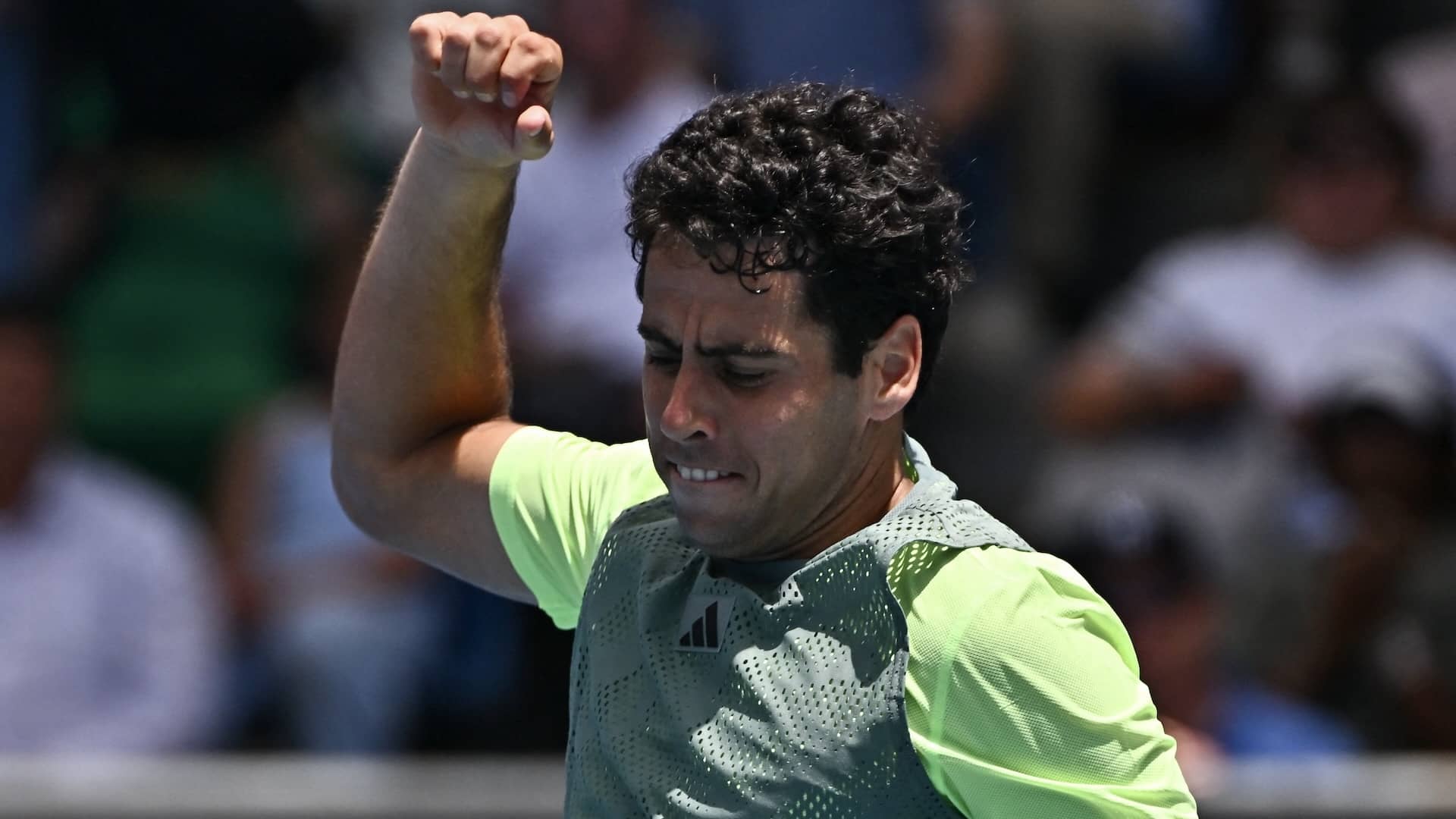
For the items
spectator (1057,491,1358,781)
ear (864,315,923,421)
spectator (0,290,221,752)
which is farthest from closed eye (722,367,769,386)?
spectator (0,290,221,752)

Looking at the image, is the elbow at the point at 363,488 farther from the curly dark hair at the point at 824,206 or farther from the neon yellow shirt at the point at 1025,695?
the neon yellow shirt at the point at 1025,695

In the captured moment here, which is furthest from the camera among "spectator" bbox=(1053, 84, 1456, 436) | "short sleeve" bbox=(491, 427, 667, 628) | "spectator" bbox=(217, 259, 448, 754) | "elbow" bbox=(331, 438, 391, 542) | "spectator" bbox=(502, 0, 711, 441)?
"spectator" bbox=(502, 0, 711, 441)

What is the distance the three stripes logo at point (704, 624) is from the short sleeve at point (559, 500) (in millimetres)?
293

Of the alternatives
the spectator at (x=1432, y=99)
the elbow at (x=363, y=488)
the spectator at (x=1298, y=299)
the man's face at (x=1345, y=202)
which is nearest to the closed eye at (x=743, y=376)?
the elbow at (x=363, y=488)

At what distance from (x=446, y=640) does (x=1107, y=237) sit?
2485 millimetres

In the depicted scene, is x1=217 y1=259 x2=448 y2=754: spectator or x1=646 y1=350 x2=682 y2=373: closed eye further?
x1=217 y1=259 x2=448 y2=754: spectator

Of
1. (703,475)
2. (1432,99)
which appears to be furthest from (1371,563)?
(703,475)

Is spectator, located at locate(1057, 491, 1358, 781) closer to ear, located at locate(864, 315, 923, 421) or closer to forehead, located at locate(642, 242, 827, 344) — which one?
ear, located at locate(864, 315, 923, 421)

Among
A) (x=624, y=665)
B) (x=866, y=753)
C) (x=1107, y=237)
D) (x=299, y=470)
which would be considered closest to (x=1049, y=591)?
(x=866, y=753)

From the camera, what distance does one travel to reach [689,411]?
198 centimetres

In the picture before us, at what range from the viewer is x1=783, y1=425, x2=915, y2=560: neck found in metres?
2.09

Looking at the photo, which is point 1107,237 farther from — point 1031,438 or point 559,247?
point 559,247

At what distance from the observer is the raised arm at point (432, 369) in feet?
7.84

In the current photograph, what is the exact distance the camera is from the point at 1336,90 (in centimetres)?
551
